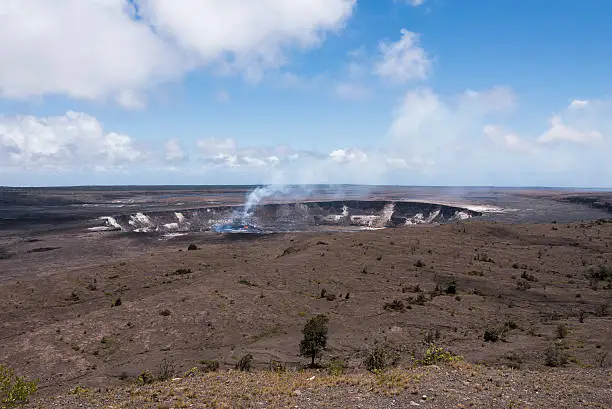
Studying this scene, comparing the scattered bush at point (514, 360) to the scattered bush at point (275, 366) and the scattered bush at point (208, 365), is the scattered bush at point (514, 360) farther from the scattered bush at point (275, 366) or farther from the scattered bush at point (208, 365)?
the scattered bush at point (208, 365)

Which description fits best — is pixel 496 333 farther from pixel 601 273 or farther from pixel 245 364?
pixel 601 273

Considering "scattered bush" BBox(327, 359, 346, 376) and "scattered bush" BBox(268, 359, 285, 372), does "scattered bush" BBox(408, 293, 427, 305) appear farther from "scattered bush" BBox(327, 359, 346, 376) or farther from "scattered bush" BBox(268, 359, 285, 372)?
"scattered bush" BBox(268, 359, 285, 372)

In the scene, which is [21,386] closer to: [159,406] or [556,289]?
[159,406]

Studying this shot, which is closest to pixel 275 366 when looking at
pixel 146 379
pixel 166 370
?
pixel 166 370

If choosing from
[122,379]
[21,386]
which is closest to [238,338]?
[122,379]

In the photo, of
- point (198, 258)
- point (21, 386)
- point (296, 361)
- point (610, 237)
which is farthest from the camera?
point (610, 237)
